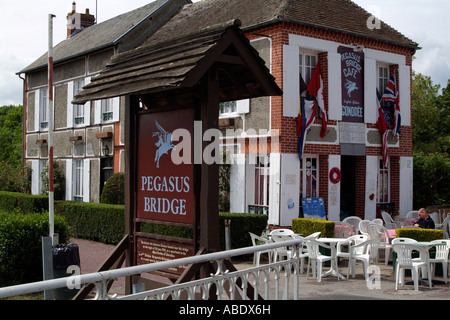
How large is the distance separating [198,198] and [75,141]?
18.7 m

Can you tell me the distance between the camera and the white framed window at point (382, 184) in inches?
708

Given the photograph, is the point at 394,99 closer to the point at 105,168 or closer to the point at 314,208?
the point at 314,208

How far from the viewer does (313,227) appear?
42.4 feet

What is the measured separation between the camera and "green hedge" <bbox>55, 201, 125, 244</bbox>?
52.4 ft

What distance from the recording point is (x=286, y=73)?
14875 millimetres

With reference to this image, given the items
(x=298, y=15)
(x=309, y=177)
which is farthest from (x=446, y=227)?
(x=298, y=15)

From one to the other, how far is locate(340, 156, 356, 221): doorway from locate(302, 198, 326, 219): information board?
6.01 ft

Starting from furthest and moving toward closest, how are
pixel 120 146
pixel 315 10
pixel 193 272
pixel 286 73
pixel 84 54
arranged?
pixel 84 54 → pixel 120 146 → pixel 315 10 → pixel 286 73 → pixel 193 272

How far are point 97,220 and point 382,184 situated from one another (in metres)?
9.56

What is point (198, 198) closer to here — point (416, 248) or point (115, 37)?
point (416, 248)

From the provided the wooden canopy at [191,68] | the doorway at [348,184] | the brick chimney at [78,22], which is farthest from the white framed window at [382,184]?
the brick chimney at [78,22]

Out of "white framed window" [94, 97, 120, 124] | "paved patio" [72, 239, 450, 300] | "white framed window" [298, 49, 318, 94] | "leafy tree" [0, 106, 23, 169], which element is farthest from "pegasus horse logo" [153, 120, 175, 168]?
"leafy tree" [0, 106, 23, 169]
